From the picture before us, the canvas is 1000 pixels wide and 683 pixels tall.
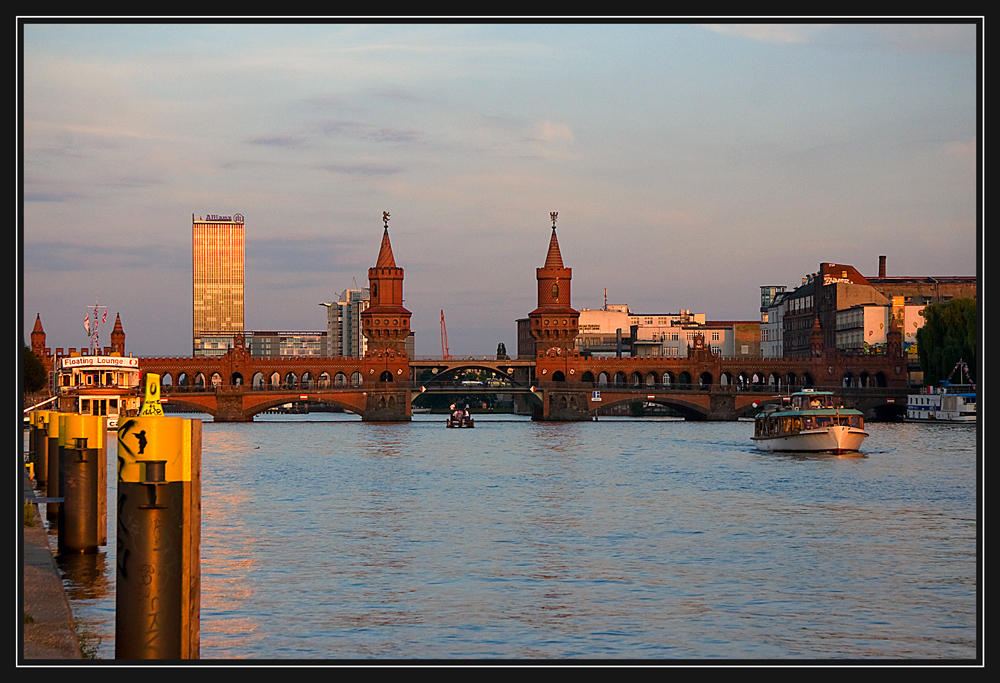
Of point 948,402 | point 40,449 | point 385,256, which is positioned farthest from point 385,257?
point 40,449

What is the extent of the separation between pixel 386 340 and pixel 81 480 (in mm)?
150968

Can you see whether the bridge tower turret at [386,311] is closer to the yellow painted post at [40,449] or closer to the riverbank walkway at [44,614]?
the yellow painted post at [40,449]

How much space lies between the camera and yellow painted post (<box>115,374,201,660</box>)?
14.7 meters

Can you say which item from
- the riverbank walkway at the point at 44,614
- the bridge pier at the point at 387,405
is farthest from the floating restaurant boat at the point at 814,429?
the bridge pier at the point at 387,405

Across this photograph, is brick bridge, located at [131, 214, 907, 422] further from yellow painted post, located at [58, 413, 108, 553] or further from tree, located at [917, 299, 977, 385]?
yellow painted post, located at [58, 413, 108, 553]

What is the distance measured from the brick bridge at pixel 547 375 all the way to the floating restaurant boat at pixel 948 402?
7.93 m

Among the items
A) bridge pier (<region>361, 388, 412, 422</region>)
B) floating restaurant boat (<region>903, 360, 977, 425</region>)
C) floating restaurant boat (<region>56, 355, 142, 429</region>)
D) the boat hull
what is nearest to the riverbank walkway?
the boat hull

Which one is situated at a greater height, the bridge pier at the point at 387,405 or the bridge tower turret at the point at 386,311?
the bridge tower turret at the point at 386,311

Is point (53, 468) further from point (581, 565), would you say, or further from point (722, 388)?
point (722, 388)

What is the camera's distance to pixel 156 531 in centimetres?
1500

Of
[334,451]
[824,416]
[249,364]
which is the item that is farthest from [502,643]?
[249,364]

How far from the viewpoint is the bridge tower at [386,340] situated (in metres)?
155

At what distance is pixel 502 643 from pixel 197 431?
8973 millimetres

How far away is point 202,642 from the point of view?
2202 cm
